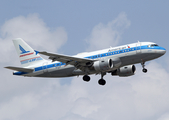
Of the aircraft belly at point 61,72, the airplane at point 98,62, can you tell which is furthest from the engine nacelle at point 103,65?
the aircraft belly at point 61,72

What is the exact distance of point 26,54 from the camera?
63188 mm

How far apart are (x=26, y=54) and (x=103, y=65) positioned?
17.0 m

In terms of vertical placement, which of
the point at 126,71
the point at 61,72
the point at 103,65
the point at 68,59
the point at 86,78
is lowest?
the point at 86,78

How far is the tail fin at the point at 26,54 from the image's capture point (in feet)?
201

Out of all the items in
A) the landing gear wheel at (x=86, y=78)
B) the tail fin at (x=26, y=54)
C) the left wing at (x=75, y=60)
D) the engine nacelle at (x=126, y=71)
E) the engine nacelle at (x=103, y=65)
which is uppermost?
the tail fin at (x=26, y=54)

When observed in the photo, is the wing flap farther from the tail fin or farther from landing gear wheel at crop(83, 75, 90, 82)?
the tail fin

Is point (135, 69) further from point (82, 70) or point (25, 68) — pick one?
point (25, 68)

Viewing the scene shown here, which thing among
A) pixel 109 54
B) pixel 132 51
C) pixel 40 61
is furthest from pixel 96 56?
pixel 40 61

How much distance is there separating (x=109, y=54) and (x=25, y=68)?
14.6 metres

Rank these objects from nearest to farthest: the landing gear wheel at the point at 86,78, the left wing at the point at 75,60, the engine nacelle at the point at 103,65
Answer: the left wing at the point at 75,60, the engine nacelle at the point at 103,65, the landing gear wheel at the point at 86,78

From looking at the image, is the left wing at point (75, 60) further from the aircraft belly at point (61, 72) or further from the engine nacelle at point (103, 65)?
the aircraft belly at point (61, 72)

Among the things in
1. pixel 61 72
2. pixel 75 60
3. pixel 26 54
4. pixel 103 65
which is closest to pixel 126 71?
pixel 103 65

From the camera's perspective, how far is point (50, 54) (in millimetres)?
49594

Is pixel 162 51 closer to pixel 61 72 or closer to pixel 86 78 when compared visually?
pixel 86 78
